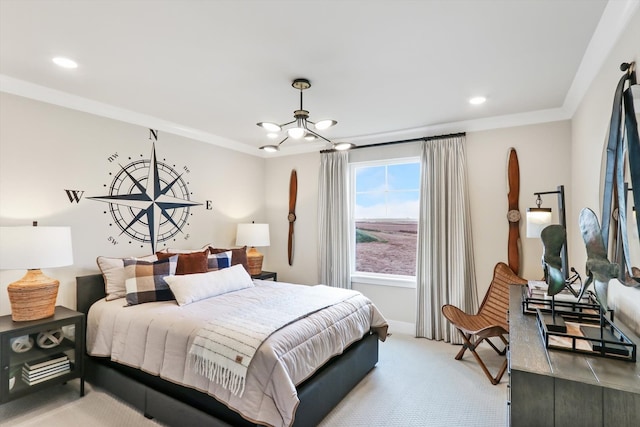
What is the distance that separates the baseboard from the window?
599mm

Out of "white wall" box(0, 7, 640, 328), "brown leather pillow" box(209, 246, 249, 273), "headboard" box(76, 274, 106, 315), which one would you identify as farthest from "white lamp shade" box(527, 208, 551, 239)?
"headboard" box(76, 274, 106, 315)

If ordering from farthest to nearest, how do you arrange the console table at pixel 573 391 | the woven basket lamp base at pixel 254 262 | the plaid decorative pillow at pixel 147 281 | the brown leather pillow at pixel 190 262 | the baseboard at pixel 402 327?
the woven basket lamp base at pixel 254 262 → the baseboard at pixel 402 327 → the brown leather pillow at pixel 190 262 → the plaid decorative pillow at pixel 147 281 → the console table at pixel 573 391

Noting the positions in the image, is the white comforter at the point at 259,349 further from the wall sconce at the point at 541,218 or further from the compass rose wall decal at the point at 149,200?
the wall sconce at the point at 541,218

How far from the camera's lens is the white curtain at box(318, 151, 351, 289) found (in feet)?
14.7

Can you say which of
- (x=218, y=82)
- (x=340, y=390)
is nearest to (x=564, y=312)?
(x=340, y=390)

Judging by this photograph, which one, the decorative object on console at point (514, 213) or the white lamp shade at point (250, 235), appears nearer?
the decorative object on console at point (514, 213)

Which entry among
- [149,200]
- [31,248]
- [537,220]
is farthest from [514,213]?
[31,248]

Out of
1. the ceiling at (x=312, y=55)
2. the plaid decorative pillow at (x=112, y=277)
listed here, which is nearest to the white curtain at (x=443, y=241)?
the ceiling at (x=312, y=55)

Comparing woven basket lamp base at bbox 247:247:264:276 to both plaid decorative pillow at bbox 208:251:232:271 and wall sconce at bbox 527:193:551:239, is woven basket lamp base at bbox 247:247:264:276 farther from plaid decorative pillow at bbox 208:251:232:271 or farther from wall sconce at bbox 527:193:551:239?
wall sconce at bbox 527:193:551:239

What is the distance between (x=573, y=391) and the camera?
1.02m

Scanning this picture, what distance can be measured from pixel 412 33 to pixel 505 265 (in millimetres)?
2571

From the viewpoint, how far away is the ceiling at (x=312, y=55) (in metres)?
1.76

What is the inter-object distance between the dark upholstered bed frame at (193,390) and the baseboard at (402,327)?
1.17m

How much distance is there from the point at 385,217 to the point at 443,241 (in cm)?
86
